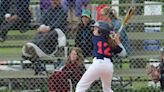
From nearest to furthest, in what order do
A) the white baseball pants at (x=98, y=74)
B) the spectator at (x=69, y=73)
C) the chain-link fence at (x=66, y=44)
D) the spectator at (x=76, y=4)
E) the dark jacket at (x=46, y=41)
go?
the white baseball pants at (x=98, y=74)
the spectator at (x=69, y=73)
the chain-link fence at (x=66, y=44)
the dark jacket at (x=46, y=41)
the spectator at (x=76, y=4)

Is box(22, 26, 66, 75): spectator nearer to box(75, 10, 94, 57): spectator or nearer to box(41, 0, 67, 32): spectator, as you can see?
box(41, 0, 67, 32): spectator

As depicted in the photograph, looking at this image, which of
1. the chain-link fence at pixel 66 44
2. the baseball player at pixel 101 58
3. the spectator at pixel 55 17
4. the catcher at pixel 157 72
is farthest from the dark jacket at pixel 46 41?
the catcher at pixel 157 72

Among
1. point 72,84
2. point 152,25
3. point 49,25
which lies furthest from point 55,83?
point 152,25

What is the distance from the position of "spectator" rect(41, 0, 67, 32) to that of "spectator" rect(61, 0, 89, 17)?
0.15 meters

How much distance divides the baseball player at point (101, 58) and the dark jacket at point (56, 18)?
115 centimetres

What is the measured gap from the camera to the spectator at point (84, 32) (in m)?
10.5

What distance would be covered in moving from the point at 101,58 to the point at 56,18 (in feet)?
5.21

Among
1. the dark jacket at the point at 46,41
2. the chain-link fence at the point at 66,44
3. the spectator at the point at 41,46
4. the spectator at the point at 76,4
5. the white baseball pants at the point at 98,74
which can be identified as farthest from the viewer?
the spectator at the point at 76,4

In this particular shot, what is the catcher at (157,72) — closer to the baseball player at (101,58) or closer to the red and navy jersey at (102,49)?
the baseball player at (101,58)

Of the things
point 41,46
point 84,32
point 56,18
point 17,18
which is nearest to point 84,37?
point 84,32

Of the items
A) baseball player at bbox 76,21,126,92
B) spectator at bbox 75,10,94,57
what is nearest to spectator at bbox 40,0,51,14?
spectator at bbox 75,10,94,57

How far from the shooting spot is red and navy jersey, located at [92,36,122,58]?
9.62 meters

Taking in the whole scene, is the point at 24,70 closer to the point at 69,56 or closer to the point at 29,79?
the point at 29,79

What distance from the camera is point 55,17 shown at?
425 inches
